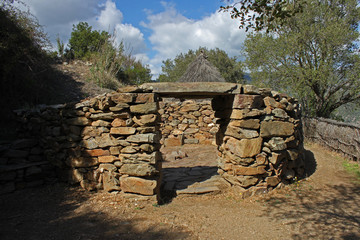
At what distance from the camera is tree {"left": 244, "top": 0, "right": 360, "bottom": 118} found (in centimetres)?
936

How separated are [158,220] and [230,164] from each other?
202cm

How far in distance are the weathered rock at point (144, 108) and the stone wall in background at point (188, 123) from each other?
17.8 ft

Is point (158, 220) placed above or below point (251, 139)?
below

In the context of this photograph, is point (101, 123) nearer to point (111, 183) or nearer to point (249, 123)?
point (111, 183)

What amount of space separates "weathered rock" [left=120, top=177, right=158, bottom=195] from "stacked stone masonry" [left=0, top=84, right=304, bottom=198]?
0.02 meters

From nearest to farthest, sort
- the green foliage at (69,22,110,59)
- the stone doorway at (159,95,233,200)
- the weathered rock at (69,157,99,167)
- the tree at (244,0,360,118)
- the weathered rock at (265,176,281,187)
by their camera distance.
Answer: the weathered rock at (69,157,99,167) → the weathered rock at (265,176,281,187) → the stone doorway at (159,95,233,200) → the tree at (244,0,360,118) → the green foliage at (69,22,110,59)

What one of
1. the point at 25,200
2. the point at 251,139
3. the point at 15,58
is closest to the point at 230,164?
the point at 251,139

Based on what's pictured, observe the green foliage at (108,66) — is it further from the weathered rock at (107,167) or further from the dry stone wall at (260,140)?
the dry stone wall at (260,140)

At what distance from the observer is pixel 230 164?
500 cm

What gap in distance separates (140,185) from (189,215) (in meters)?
0.99

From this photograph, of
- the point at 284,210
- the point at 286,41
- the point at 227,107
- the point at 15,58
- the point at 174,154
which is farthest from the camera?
the point at 286,41

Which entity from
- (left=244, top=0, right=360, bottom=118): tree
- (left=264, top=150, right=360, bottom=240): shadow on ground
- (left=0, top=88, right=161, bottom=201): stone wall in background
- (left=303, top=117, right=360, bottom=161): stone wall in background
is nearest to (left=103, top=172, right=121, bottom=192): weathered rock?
(left=0, top=88, right=161, bottom=201): stone wall in background

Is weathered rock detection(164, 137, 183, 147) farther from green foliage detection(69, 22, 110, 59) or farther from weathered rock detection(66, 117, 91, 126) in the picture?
green foliage detection(69, 22, 110, 59)

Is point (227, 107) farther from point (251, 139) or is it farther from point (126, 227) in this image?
point (126, 227)
